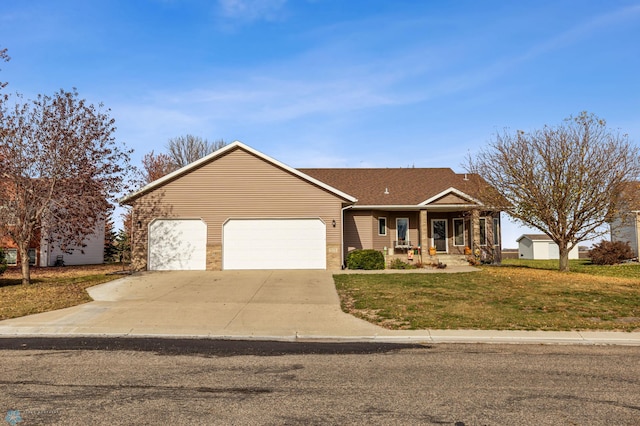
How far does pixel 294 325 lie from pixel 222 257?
1175cm

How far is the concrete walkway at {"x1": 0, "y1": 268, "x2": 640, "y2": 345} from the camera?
9.34 meters

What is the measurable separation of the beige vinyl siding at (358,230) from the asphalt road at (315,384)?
17.0 m

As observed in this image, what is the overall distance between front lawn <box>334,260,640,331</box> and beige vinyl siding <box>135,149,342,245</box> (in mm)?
4484

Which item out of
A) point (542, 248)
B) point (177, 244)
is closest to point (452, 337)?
point (177, 244)

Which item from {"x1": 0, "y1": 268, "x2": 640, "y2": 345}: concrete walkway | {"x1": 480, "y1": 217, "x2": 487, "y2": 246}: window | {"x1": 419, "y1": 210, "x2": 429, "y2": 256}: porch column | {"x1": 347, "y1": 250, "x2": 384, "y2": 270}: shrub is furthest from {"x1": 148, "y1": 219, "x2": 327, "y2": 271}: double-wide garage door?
{"x1": 480, "y1": 217, "x2": 487, "y2": 246}: window

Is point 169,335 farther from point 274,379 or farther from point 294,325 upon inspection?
point 274,379

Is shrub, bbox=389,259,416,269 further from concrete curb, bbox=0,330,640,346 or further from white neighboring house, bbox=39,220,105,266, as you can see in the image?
white neighboring house, bbox=39,220,105,266

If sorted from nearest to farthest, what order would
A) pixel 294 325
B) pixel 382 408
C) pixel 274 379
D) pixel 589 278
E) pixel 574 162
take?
1. pixel 382 408
2. pixel 274 379
3. pixel 294 325
4. pixel 589 278
5. pixel 574 162

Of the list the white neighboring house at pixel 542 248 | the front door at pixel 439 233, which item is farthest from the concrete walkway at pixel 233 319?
the white neighboring house at pixel 542 248

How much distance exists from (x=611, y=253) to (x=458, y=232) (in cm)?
1158

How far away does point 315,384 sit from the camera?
6.09m

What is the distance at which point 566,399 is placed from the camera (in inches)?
218

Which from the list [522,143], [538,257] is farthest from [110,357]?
[538,257]

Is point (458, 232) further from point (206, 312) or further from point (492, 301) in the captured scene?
point (206, 312)
